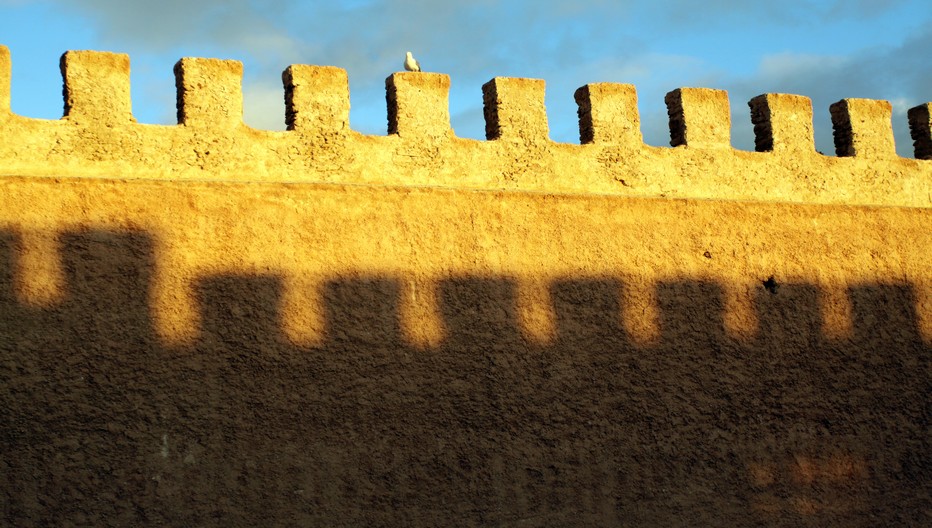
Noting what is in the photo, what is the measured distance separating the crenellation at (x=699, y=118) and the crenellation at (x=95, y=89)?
3705 millimetres

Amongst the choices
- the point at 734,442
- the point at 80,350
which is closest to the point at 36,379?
the point at 80,350

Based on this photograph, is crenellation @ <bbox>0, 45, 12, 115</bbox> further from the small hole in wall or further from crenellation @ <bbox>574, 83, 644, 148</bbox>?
the small hole in wall

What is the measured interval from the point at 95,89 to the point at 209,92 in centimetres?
65

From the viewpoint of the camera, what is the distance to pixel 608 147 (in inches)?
311

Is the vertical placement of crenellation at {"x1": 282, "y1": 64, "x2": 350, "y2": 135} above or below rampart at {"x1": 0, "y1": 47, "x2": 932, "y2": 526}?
above

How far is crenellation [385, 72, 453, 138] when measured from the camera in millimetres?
7418

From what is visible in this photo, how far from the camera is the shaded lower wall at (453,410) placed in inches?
243

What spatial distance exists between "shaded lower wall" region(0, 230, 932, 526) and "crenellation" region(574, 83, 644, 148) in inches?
40.6

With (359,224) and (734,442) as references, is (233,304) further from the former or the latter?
(734,442)

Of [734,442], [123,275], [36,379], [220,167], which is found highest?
[220,167]

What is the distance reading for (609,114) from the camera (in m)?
7.96

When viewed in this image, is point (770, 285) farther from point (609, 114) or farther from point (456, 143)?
point (456, 143)

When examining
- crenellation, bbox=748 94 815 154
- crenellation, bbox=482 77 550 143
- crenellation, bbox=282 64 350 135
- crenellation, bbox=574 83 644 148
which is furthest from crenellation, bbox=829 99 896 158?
crenellation, bbox=282 64 350 135

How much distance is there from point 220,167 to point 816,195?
13.8ft
